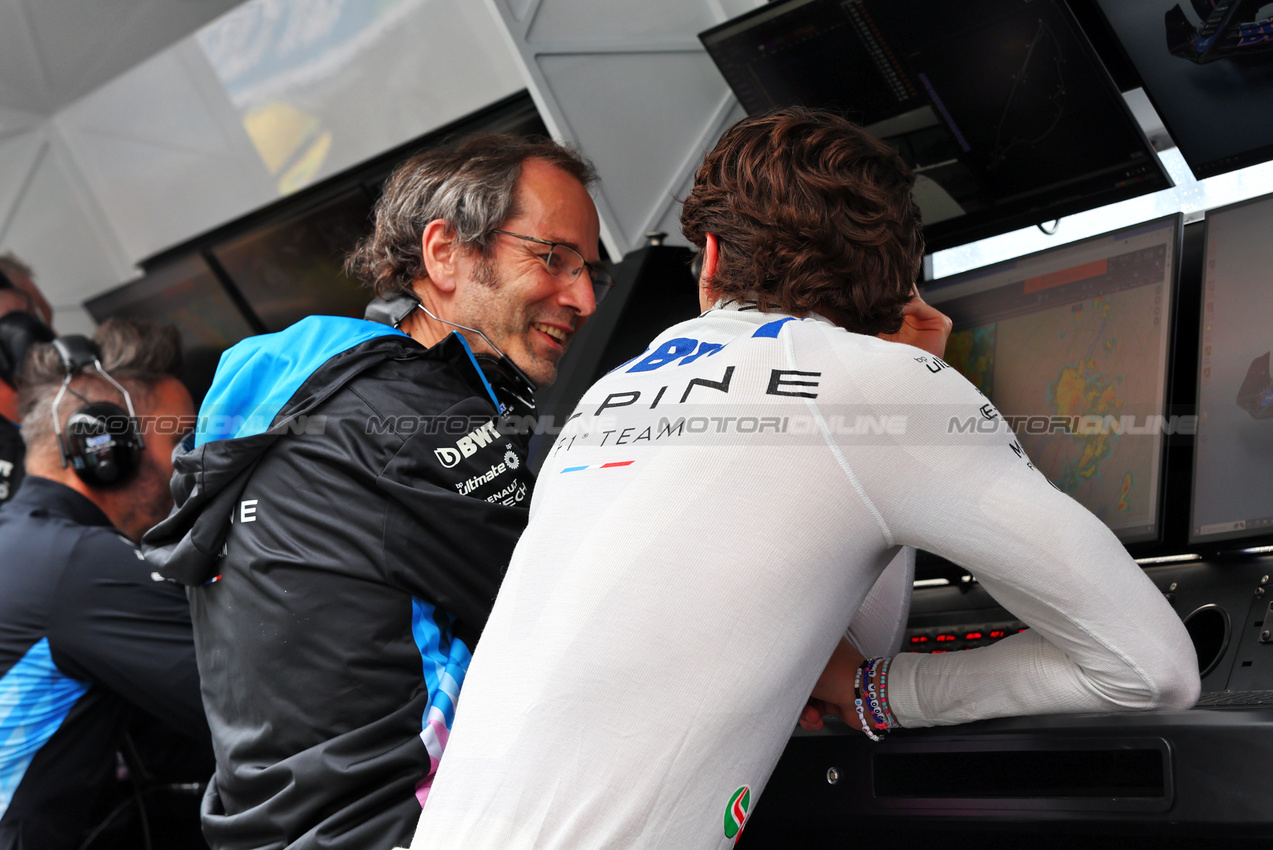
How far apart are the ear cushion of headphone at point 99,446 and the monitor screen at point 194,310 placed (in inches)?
54.6

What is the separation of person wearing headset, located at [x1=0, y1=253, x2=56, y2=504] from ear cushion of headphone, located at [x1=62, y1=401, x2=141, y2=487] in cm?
94

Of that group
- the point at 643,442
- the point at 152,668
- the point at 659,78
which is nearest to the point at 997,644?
the point at 643,442

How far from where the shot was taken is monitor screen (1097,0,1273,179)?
1400mm

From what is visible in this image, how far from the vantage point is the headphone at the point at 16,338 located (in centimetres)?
294

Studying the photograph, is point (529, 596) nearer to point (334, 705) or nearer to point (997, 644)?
point (334, 705)

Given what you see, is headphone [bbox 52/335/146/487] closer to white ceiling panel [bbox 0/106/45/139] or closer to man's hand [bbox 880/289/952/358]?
man's hand [bbox 880/289/952/358]

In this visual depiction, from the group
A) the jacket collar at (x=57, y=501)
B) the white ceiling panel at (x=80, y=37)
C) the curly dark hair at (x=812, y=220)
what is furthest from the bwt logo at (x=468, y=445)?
the white ceiling panel at (x=80, y=37)

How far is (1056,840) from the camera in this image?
3.35 ft

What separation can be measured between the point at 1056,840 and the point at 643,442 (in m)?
0.61

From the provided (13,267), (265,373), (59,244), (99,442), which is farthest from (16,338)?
(265,373)

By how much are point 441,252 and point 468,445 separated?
469 millimetres

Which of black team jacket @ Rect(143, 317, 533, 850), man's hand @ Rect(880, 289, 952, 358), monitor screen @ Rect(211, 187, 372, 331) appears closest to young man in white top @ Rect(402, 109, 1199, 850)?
black team jacket @ Rect(143, 317, 533, 850)

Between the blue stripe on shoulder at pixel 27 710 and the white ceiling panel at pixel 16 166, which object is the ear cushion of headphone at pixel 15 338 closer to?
the white ceiling panel at pixel 16 166

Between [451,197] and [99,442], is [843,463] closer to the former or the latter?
[451,197]
